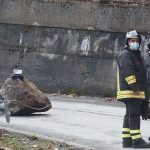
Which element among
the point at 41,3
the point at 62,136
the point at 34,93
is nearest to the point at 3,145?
the point at 62,136

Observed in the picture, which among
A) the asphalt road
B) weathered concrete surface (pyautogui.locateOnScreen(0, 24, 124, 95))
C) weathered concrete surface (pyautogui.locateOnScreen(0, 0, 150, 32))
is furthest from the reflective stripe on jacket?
weathered concrete surface (pyautogui.locateOnScreen(0, 0, 150, 32))

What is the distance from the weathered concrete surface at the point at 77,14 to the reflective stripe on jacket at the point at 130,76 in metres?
8.78

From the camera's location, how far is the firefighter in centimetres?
878

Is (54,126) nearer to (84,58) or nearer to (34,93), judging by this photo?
(34,93)

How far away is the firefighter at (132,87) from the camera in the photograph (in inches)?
346

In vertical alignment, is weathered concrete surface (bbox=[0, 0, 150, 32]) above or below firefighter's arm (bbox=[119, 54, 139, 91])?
above

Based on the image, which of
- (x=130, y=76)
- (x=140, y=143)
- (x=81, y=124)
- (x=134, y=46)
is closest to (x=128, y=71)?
(x=130, y=76)

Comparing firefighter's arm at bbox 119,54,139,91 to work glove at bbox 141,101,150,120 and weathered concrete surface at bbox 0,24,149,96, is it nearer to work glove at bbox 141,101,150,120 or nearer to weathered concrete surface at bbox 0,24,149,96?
work glove at bbox 141,101,150,120

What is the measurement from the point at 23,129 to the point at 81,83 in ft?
24.4

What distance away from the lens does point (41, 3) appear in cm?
1884

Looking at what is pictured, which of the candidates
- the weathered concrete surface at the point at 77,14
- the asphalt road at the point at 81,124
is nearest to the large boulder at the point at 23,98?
the asphalt road at the point at 81,124

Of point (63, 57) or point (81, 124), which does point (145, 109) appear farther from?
point (63, 57)

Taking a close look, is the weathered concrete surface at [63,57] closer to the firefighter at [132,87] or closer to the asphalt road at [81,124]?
the asphalt road at [81,124]

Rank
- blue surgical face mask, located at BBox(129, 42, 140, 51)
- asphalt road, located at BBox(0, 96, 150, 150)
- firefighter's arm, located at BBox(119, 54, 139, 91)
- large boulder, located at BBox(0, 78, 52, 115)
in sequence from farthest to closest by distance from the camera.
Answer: large boulder, located at BBox(0, 78, 52, 115) < asphalt road, located at BBox(0, 96, 150, 150) < blue surgical face mask, located at BBox(129, 42, 140, 51) < firefighter's arm, located at BBox(119, 54, 139, 91)
